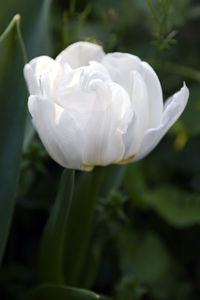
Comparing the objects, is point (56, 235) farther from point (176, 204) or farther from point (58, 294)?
point (176, 204)

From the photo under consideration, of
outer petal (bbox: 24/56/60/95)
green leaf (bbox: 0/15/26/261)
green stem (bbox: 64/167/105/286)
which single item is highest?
outer petal (bbox: 24/56/60/95)

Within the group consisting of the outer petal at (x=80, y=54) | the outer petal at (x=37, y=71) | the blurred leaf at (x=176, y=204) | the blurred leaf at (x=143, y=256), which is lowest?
the blurred leaf at (x=143, y=256)

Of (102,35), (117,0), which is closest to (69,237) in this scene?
(102,35)

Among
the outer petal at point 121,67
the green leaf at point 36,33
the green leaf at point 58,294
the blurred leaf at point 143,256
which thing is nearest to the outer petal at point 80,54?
the outer petal at point 121,67

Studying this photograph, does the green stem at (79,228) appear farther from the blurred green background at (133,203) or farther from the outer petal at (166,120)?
the outer petal at (166,120)

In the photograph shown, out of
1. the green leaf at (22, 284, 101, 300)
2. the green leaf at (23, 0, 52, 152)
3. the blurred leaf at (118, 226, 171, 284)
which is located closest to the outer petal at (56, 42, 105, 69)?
the green leaf at (23, 0, 52, 152)

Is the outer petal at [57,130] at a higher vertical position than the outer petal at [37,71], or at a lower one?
lower

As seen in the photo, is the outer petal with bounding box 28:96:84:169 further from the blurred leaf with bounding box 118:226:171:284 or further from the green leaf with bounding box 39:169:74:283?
the blurred leaf with bounding box 118:226:171:284

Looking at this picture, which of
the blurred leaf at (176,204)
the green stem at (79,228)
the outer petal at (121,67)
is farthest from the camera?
the blurred leaf at (176,204)
